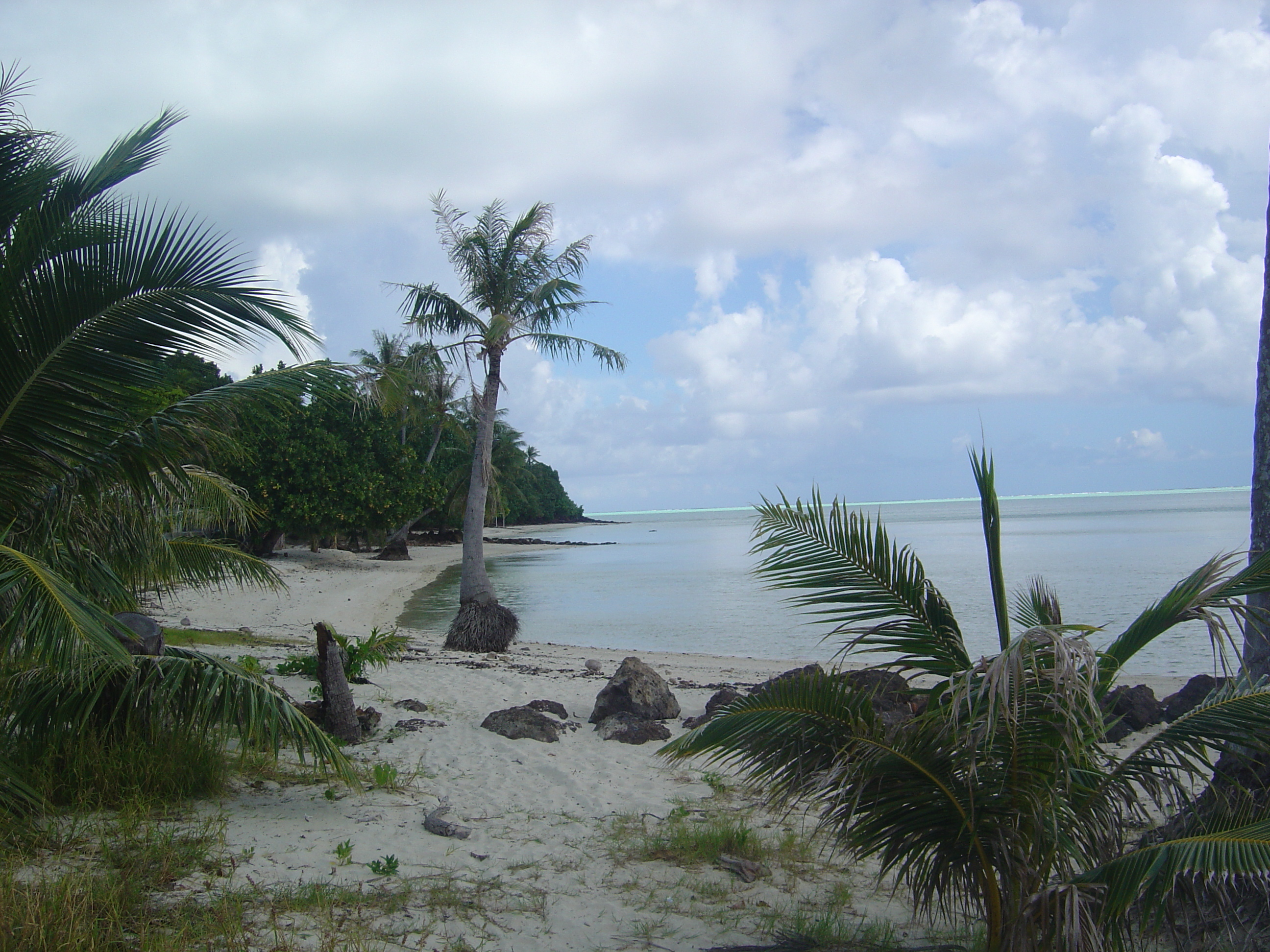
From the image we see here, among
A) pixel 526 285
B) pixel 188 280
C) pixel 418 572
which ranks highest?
pixel 526 285

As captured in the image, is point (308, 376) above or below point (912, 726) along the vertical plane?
above

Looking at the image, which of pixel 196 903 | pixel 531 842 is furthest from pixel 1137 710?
pixel 196 903

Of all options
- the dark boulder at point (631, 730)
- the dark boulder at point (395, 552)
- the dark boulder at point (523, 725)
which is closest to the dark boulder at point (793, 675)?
the dark boulder at point (631, 730)

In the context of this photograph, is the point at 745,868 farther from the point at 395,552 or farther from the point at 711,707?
the point at 395,552

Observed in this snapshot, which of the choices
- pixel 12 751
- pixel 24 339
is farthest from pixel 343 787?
pixel 24 339

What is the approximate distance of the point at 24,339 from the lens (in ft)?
13.8

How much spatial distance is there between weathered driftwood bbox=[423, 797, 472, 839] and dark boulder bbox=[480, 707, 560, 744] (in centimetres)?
242

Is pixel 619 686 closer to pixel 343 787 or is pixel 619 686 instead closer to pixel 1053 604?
pixel 343 787

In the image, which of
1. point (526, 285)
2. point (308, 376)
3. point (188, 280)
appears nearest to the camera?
A: point (188, 280)

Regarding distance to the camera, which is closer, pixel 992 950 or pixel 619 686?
pixel 992 950

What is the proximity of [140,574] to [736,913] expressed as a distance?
469 cm

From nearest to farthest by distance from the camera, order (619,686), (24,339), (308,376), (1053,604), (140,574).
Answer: (1053,604) → (24,339) → (308,376) → (140,574) → (619,686)

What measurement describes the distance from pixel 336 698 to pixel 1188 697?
27.3 ft

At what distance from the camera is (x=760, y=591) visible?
23.5 ft
